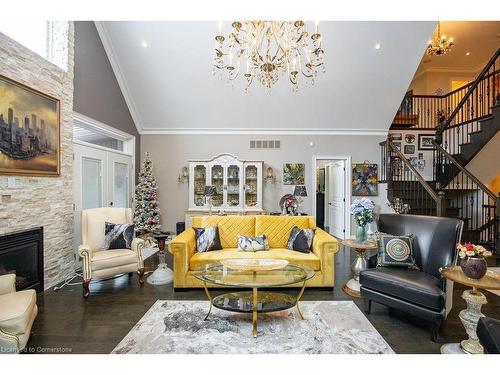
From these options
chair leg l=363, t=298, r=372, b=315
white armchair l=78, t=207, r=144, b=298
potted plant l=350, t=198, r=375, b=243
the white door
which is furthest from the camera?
the white door

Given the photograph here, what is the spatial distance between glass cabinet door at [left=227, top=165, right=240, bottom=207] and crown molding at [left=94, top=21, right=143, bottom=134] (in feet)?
8.06

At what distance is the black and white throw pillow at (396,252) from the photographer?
2.97m

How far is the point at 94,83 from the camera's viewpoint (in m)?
4.77

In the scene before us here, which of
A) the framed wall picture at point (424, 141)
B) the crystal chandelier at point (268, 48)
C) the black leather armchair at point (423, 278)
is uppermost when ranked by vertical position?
the crystal chandelier at point (268, 48)

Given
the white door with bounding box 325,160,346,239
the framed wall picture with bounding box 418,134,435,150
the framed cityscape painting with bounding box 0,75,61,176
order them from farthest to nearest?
the framed wall picture with bounding box 418,134,435,150, the white door with bounding box 325,160,346,239, the framed cityscape painting with bounding box 0,75,61,176

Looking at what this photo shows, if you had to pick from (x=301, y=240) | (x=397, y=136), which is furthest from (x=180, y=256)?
(x=397, y=136)

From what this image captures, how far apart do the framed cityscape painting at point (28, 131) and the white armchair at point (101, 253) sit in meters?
0.81

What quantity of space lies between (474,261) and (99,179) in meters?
5.37

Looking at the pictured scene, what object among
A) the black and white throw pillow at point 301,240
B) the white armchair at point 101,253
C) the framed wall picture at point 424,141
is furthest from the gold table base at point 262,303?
the framed wall picture at point 424,141

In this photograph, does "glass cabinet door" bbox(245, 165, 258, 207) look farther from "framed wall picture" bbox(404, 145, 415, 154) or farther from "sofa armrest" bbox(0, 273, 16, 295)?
"sofa armrest" bbox(0, 273, 16, 295)

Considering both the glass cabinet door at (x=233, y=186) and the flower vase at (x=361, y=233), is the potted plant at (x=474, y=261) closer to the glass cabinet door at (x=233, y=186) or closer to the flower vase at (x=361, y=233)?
the flower vase at (x=361, y=233)

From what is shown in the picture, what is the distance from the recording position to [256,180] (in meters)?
6.62

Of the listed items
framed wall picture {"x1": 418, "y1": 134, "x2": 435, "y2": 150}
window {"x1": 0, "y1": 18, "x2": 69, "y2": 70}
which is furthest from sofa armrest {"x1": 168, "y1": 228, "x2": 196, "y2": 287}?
framed wall picture {"x1": 418, "y1": 134, "x2": 435, "y2": 150}

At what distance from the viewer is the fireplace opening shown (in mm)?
3016
